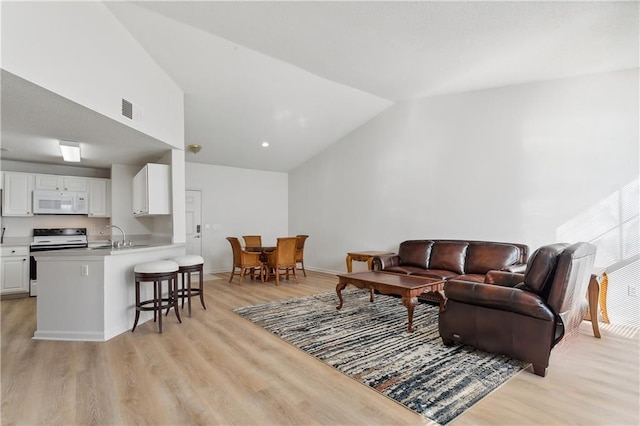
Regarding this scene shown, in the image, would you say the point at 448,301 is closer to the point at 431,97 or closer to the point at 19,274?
the point at 431,97

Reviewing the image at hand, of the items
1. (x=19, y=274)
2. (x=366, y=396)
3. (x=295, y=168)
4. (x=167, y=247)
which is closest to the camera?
(x=366, y=396)

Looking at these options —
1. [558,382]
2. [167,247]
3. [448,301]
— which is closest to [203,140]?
[167,247]

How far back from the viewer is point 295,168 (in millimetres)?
8328

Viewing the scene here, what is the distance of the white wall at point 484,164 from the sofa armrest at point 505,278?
1469 mm

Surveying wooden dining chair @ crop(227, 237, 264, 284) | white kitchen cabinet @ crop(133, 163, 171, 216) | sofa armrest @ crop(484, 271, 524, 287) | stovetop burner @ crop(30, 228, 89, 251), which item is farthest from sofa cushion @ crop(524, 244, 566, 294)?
stovetop burner @ crop(30, 228, 89, 251)

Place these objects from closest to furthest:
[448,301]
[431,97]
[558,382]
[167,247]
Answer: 1. [558,382]
2. [448,301]
3. [167,247]
4. [431,97]

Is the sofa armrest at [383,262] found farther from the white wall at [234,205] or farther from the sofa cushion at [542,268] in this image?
the white wall at [234,205]

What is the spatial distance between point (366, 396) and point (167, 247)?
10.8ft

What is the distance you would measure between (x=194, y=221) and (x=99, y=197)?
1817 millimetres

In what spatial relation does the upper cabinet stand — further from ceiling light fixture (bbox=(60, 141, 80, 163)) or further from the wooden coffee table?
the wooden coffee table

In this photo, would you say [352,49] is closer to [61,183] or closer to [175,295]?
[175,295]

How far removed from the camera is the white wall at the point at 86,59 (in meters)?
2.24

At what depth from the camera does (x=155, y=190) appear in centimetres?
433

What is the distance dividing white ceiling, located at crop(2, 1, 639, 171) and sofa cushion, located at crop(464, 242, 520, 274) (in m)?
Answer: 2.32
